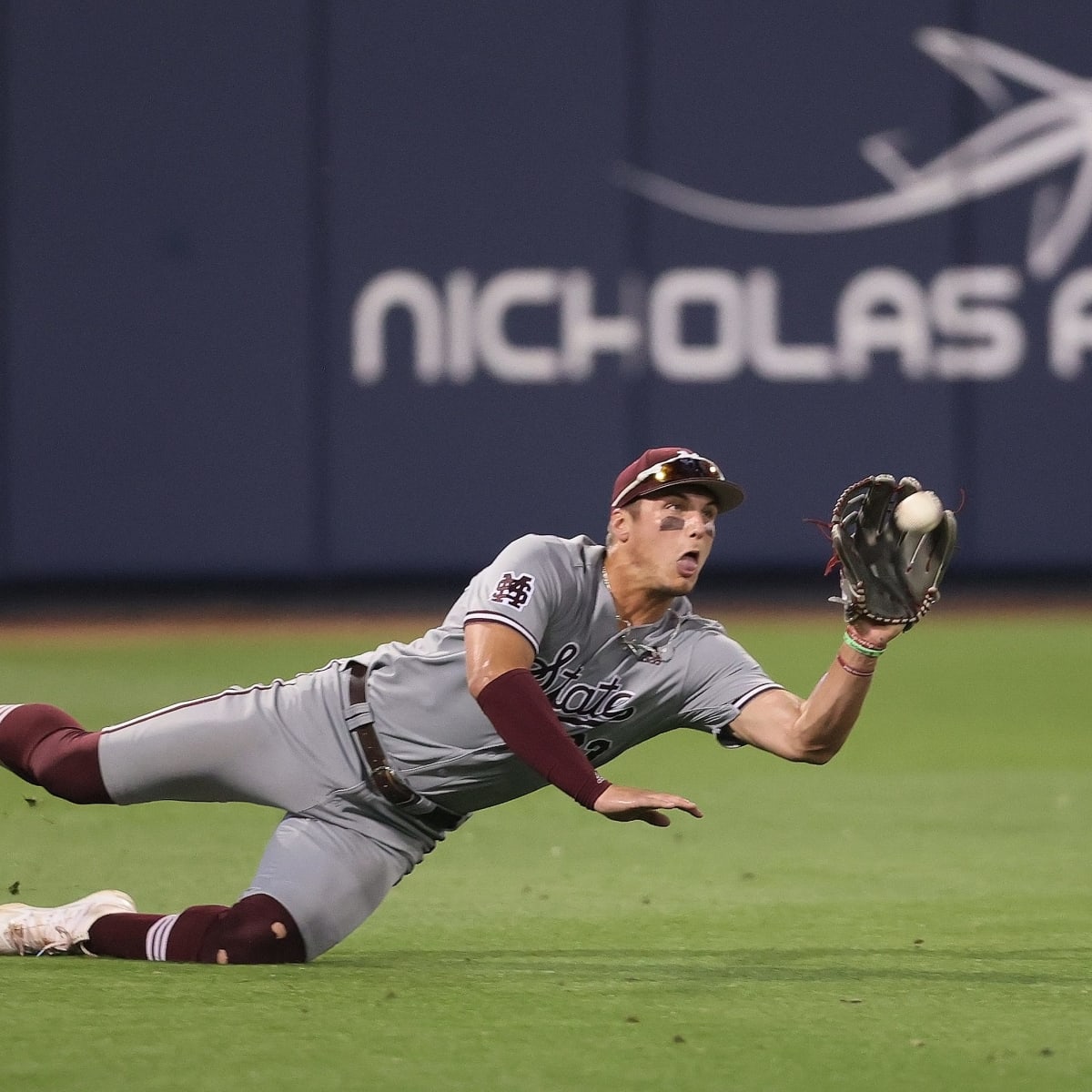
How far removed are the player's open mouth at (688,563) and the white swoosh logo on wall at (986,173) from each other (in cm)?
1011

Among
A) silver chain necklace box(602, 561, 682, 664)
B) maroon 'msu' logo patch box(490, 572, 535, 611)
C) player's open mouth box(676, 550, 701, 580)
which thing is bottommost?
silver chain necklace box(602, 561, 682, 664)

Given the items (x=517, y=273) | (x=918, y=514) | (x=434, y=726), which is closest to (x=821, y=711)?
(x=918, y=514)

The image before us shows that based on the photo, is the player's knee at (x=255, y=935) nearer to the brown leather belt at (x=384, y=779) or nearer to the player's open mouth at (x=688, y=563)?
the brown leather belt at (x=384, y=779)

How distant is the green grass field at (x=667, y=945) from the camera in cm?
384

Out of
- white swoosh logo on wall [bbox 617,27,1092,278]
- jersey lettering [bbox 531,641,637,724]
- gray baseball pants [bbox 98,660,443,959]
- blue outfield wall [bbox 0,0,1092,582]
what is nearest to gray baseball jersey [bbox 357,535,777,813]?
jersey lettering [bbox 531,641,637,724]

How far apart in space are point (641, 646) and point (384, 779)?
2.16ft

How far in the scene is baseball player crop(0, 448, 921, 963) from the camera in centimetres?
474

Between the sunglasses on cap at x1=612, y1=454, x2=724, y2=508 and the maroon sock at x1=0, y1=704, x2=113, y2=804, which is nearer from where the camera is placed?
the sunglasses on cap at x1=612, y1=454, x2=724, y2=508

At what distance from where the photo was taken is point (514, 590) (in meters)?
4.70

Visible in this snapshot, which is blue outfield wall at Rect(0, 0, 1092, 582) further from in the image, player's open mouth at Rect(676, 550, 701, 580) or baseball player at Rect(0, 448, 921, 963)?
player's open mouth at Rect(676, 550, 701, 580)

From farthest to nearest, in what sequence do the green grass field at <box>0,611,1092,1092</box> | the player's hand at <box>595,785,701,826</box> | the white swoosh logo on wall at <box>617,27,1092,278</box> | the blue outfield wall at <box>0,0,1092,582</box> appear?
the white swoosh logo on wall at <box>617,27,1092,278</box> < the blue outfield wall at <box>0,0,1092,582</box> < the player's hand at <box>595,785,701,826</box> < the green grass field at <box>0,611,1092,1092</box>

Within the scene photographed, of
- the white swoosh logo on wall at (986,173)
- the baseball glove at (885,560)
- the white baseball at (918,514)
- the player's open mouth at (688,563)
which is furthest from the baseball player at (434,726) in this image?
Result: the white swoosh logo on wall at (986,173)

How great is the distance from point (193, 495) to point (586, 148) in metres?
3.56

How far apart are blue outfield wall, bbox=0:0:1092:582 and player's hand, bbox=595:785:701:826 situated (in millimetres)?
10274
